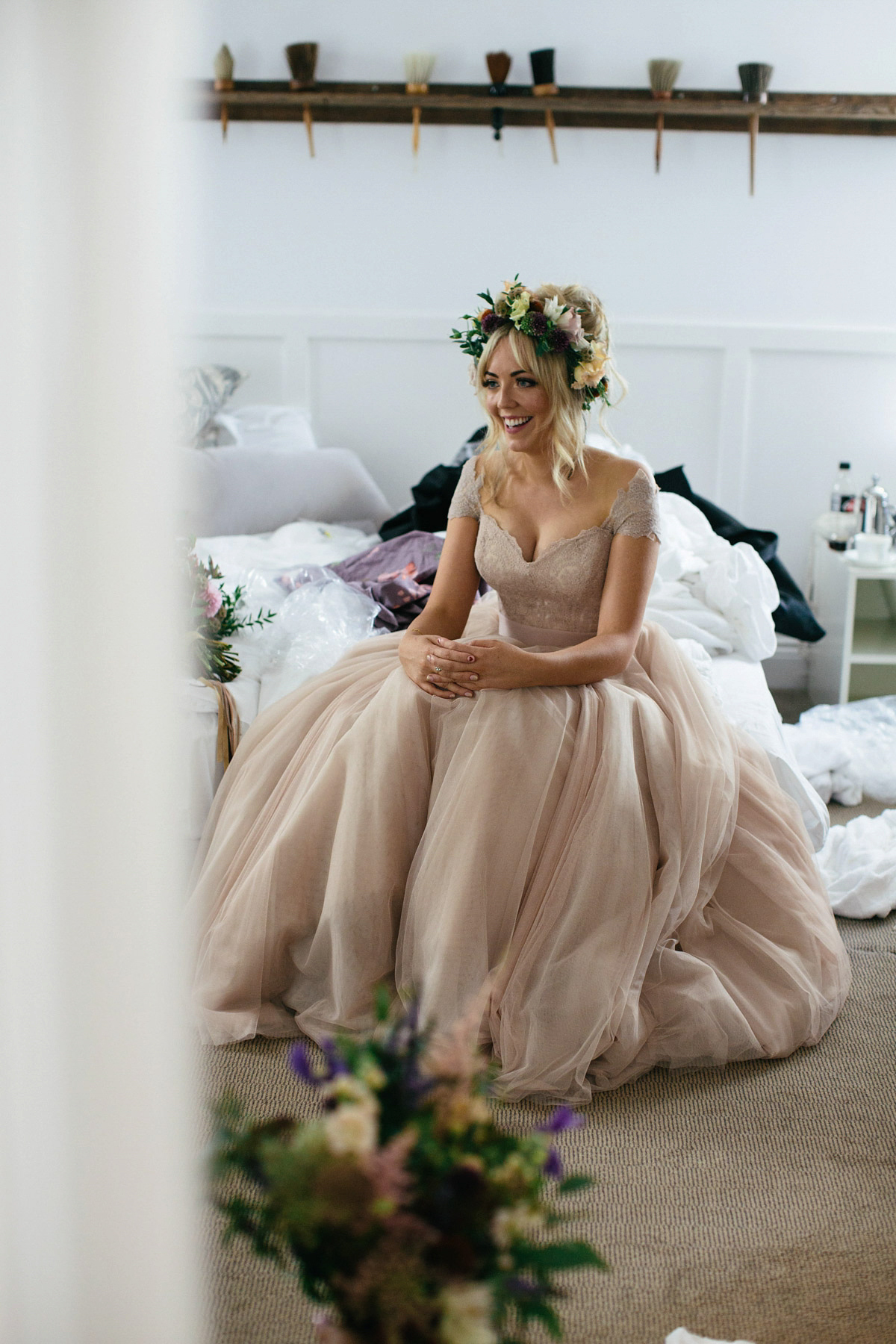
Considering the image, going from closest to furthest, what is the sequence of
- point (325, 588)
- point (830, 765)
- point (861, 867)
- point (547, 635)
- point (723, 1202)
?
1. point (723, 1202)
2. point (547, 635)
3. point (861, 867)
4. point (325, 588)
5. point (830, 765)

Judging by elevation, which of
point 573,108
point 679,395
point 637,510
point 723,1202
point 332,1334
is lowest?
point 723,1202

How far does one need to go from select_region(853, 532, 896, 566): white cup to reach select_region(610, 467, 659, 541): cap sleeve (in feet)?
5.41

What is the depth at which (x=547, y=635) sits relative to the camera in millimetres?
2088

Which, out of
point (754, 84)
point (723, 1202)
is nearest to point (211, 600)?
point (723, 1202)

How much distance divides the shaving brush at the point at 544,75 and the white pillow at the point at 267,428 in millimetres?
1203

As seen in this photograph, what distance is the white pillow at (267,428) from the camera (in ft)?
12.0

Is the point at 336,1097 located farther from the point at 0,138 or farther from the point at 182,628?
the point at 0,138

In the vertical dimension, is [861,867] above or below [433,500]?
below

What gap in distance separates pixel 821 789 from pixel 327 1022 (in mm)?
1631

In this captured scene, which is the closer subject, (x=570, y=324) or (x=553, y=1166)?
(x=553, y=1166)

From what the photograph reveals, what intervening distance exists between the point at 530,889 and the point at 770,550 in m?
2.02

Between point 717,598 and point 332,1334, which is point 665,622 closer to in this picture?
point 717,598

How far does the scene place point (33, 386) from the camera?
551 millimetres

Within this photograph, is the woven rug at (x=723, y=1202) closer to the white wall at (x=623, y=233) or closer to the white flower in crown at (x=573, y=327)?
the white flower in crown at (x=573, y=327)
